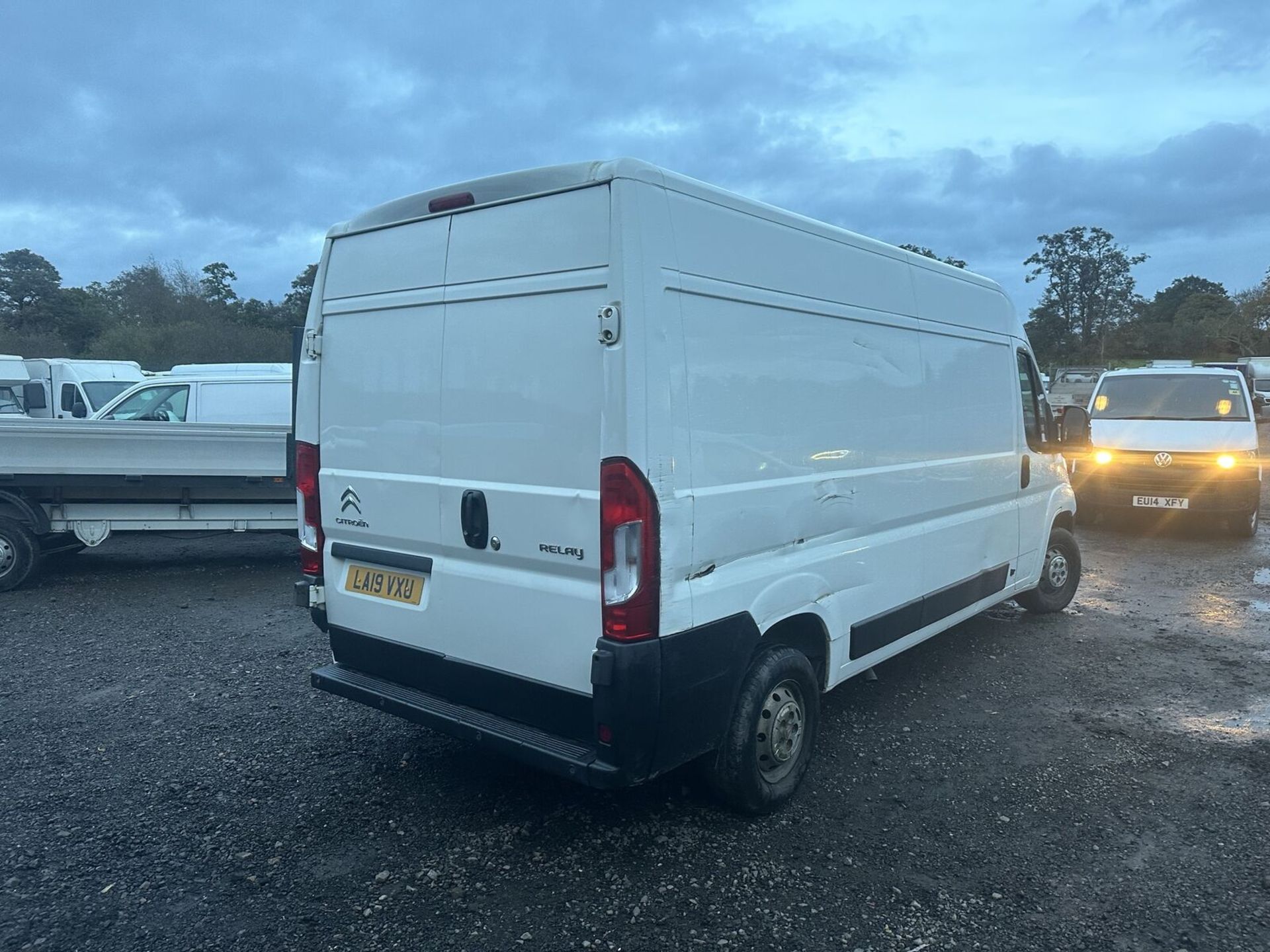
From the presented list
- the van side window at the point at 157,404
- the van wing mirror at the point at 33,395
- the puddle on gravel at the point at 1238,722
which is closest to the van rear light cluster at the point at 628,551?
the puddle on gravel at the point at 1238,722

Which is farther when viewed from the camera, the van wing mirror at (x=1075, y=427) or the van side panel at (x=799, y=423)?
the van wing mirror at (x=1075, y=427)

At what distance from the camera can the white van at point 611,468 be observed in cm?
302

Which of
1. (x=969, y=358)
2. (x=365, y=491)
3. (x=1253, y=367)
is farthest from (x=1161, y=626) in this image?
(x=1253, y=367)

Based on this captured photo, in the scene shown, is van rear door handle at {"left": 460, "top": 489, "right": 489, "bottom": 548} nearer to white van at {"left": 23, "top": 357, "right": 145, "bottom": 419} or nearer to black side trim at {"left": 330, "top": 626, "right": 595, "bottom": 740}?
black side trim at {"left": 330, "top": 626, "right": 595, "bottom": 740}

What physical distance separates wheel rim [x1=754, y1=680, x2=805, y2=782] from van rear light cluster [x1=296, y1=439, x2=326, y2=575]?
2.20 m

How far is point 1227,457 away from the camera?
9844 mm

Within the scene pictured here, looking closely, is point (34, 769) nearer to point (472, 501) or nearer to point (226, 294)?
point (472, 501)

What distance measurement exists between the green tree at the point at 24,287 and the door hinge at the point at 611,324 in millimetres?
48144

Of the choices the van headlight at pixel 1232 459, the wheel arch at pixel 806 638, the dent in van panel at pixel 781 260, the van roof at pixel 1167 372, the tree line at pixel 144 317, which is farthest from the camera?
the tree line at pixel 144 317

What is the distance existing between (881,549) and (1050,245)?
70992 millimetres

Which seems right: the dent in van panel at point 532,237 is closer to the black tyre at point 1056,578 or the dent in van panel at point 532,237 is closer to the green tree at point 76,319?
the black tyre at point 1056,578

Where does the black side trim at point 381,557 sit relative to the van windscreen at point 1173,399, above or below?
below

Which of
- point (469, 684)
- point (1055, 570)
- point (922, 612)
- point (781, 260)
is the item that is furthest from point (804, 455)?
point (1055, 570)

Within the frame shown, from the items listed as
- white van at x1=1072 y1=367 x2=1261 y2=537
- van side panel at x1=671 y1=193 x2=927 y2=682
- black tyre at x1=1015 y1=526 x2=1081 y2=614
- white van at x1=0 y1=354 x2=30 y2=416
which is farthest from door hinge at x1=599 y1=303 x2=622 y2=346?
white van at x1=0 y1=354 x2=30 y2=416
